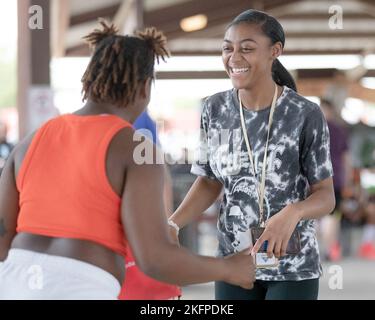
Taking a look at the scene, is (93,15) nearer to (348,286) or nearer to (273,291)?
(348,286)

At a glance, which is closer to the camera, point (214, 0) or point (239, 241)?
point (239, 241)

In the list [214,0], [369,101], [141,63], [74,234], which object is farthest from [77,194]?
[369,101]

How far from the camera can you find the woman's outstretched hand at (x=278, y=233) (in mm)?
3283

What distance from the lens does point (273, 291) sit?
3680 millimetres

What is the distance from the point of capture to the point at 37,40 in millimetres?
11648

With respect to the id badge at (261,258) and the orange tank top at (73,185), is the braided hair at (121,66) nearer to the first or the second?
the orange tank top at (73,185)

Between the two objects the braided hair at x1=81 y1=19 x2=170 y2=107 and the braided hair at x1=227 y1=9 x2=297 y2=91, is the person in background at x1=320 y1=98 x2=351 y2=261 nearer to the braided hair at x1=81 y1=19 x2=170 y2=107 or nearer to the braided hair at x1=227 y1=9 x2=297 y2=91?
the braided hair at x1=227 y1=9 x2=297 y2=91

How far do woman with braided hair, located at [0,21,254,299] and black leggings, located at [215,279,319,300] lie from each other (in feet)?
2.97

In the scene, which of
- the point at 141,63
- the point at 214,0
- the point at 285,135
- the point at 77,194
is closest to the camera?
the point at 77,194

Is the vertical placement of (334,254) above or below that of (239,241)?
below

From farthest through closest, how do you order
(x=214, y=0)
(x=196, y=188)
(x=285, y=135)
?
(x=214, y=0)
(x=196, y=188)
(x=285, y=135)

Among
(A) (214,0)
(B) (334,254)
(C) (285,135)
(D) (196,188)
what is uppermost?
(A) (214,0)

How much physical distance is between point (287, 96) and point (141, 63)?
3.27ft
